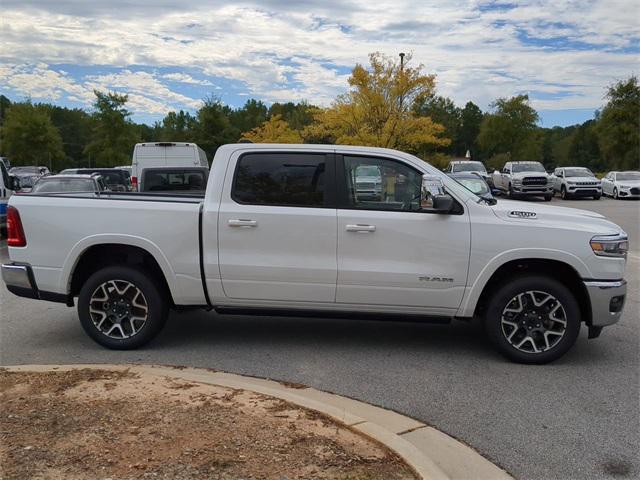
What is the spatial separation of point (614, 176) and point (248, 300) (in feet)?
112

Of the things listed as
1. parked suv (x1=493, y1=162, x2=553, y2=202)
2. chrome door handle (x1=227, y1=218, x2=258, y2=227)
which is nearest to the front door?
chrome door handle (x1=227, y1=218, x2=258, y2=227)

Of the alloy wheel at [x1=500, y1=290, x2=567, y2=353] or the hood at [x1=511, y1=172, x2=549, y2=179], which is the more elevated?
the hood at [x1=511, y1=172, x2=549, y2=179]

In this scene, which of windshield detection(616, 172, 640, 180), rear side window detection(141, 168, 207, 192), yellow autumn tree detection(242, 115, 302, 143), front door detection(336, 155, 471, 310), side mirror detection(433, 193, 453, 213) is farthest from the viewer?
yellow autumn tree detection(242, 115, 302, 143)

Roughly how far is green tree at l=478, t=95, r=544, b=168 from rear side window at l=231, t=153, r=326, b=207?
222ft

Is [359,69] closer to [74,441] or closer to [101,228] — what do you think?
[101,228]

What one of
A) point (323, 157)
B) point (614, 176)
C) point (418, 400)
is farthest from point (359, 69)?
point (418, 400)

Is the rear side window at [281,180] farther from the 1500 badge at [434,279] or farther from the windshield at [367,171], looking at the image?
the 1500 badge at [434,279]

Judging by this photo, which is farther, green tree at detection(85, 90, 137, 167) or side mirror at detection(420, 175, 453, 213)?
green tree at detection(85, 90, 137, 167)

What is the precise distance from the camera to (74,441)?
343 cm

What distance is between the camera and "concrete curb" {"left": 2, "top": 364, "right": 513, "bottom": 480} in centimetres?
343

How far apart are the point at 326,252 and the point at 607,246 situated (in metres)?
2.52

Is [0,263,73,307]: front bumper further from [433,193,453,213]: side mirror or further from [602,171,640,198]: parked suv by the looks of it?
[602,171,640,198]: parked suv

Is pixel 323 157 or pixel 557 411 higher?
pixel 323 157

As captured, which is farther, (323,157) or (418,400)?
(323,157)
